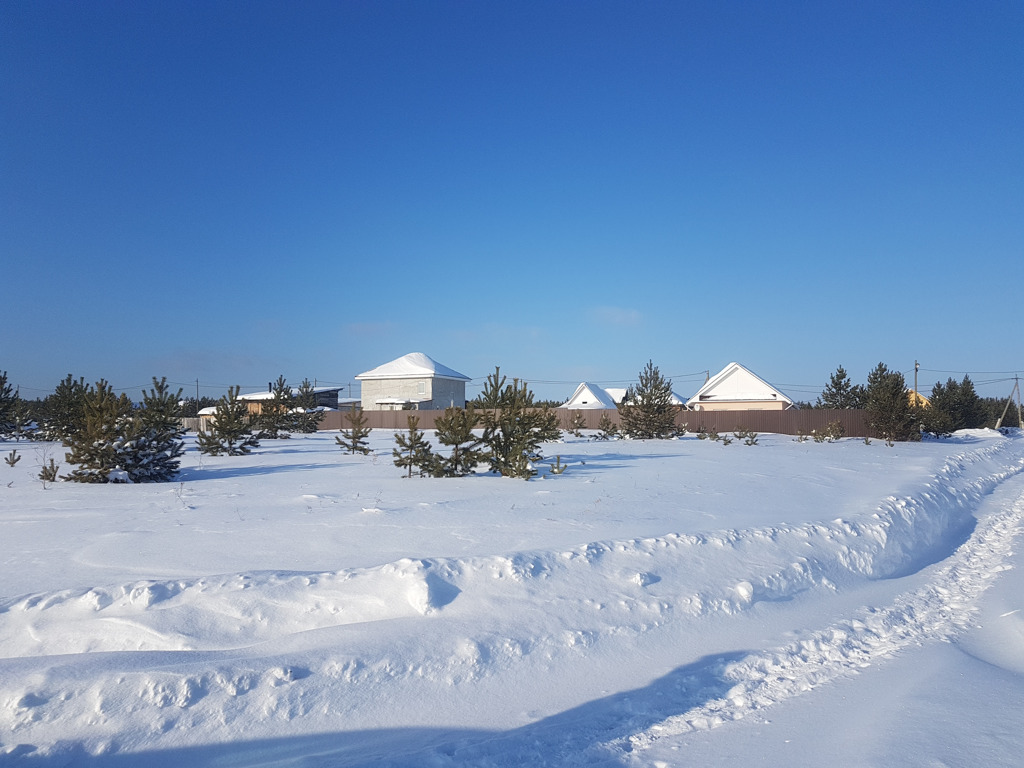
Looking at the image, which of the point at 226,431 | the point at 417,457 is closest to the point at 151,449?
the point at 417,457

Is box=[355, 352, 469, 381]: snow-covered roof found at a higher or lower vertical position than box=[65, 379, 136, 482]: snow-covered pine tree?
higher

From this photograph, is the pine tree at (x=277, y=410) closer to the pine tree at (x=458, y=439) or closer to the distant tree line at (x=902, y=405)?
the pine tree at (x=458, y=439)

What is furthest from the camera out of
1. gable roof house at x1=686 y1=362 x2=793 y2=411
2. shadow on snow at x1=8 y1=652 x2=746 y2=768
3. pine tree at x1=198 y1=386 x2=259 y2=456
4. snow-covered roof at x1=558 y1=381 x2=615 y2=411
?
snow-covered roof at x1=558 y1=381 x2=615 y2=411

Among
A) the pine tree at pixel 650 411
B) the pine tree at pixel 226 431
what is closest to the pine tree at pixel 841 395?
the pine tree at pixel 650 411

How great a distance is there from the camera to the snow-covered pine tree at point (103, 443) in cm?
1313

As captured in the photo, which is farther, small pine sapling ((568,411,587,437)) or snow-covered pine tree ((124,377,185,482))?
small pine sapling ((568,411,587,437))

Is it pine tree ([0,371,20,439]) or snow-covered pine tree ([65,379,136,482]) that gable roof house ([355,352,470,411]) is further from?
snow-covered pine tree ([65,379,136,482])

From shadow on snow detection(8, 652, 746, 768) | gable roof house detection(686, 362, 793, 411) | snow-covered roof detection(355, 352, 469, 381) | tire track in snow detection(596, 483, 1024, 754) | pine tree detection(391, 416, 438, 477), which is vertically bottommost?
tire track in snow detection(596, 483, 1024, 754)

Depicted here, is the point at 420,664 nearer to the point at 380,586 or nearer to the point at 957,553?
the point at 380,586

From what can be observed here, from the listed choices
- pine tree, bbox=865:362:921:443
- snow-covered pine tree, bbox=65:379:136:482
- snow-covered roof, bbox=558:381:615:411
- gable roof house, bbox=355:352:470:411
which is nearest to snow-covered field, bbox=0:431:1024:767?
snow-covered pine tree, bbox=65:379:136:482

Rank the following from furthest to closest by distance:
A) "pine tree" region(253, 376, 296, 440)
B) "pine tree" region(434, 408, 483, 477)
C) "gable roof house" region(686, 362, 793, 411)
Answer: "gable roof house" region(686, 362, 793, 411)
"pine tree" region(253, 376, 296, 440)
"pine tree" region(434, 408, 483, 477)

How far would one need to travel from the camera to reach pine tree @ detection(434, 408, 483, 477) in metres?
14.2

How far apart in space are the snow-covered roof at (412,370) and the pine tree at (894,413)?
38707mm

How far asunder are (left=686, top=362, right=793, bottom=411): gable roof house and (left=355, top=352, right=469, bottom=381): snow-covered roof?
23.5 meters
